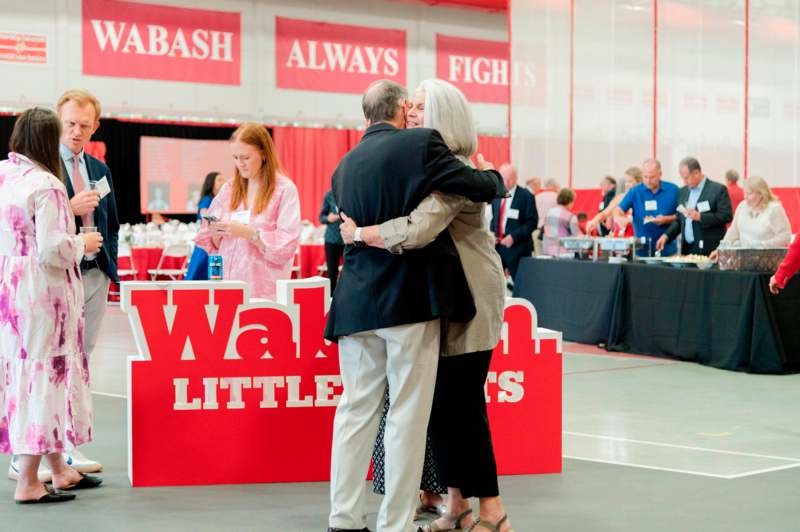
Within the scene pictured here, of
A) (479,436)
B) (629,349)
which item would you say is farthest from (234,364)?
(629,349)

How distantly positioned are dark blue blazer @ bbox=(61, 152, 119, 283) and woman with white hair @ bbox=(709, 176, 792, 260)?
476 cm

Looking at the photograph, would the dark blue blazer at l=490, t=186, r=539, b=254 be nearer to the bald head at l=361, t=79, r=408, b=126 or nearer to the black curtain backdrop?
the bald head at l=361, t=79, r=408, b=126

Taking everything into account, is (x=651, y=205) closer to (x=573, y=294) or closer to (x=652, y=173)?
(x=652, y=173)

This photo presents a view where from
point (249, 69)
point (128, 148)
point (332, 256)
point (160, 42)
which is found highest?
point (160, 42)

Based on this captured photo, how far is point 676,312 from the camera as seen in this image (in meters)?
7.36

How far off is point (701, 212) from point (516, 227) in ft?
5.24

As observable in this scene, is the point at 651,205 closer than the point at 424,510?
No

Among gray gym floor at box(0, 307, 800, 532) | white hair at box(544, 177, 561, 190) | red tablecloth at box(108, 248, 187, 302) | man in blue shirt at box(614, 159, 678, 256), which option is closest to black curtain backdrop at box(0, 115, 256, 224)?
red tablecloth at box(108, 248, 187, 302)

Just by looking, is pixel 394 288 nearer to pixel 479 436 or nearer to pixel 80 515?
pixel 479 436

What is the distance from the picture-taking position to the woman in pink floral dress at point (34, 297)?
351cm

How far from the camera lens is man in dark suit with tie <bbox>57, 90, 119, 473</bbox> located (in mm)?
4043

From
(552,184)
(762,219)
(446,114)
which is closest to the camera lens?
(446,114)

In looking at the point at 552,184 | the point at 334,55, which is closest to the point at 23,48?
the point at 334,55

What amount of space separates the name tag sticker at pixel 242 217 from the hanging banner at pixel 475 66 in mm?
14366
